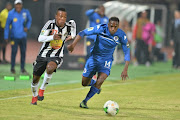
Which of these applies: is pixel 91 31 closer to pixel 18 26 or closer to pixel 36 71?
pixel 36 71

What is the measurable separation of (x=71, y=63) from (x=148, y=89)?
5.13 meters

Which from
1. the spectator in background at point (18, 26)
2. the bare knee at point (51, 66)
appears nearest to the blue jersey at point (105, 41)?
the bare knee at point (51, 66)

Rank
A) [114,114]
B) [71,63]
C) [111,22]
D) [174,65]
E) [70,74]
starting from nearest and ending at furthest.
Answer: [114,114] → [111,22] → [70,74] → [71,63] → [174,65]

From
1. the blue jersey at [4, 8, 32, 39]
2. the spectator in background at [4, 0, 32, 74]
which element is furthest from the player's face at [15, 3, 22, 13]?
the blue jersey at [4, 8, 32, 39]

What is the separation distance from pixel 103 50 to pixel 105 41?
7.9 inches

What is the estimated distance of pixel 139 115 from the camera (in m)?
9.16

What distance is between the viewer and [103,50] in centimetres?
1012

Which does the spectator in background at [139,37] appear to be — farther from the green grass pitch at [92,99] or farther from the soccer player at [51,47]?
the soccer player at [51,47]

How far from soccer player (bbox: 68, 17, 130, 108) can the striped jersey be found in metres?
0.49

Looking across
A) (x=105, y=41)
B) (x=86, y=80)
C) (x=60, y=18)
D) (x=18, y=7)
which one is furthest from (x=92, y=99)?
(x=18, y=7)

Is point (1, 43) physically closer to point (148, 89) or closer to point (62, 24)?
point (148, 89)

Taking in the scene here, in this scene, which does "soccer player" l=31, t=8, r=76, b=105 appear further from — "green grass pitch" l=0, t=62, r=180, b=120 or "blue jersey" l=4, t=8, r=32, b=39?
"blue jersey" l=4, t=8, r=32, b=39

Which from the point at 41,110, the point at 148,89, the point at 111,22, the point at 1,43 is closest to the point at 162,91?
the point at 148,89

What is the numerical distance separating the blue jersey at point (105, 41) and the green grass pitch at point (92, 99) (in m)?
1.07
